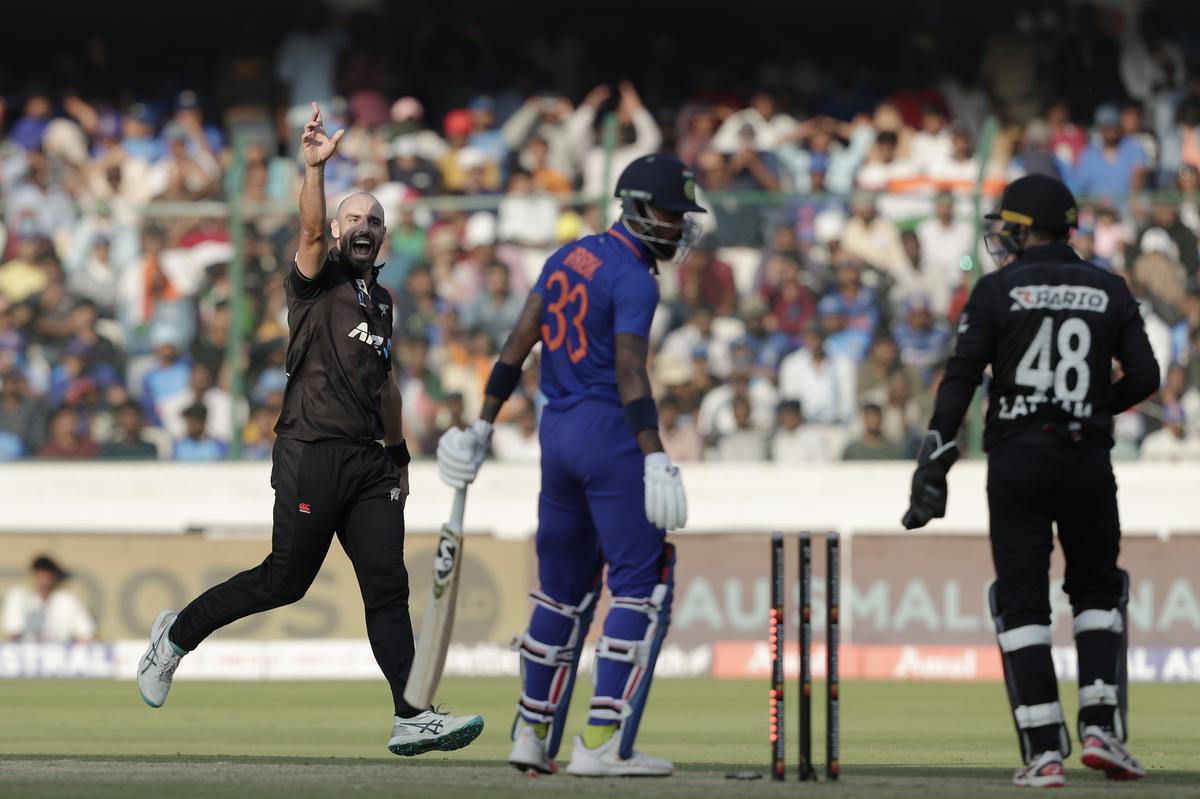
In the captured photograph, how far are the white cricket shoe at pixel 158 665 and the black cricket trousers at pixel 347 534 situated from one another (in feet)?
1.45

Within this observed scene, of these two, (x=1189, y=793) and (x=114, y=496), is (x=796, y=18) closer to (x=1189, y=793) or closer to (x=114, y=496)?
(x=114, y=496)

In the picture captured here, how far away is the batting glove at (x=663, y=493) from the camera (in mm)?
7473

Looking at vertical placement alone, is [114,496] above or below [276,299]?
below

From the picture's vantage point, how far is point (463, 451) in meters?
7.96

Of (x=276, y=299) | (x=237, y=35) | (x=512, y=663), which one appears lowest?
(x=512, y=663)

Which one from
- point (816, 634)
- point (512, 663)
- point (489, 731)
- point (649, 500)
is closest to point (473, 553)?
point (512, 663)

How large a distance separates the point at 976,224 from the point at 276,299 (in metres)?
6.20

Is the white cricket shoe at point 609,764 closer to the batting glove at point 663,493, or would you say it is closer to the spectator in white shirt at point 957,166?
the batting glove at point 663,493

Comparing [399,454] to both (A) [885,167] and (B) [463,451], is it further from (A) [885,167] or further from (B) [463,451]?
(A) [885,167]

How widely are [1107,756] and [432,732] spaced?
2.76 metres

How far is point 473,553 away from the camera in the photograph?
1661cm

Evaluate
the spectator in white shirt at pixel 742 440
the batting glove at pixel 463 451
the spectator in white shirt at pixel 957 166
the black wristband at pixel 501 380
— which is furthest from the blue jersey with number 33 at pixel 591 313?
the spectator in white shirt at pixel 957 166

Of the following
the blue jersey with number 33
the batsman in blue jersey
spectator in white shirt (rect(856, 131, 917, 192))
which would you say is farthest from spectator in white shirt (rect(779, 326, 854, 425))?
the blue jersey with number 33

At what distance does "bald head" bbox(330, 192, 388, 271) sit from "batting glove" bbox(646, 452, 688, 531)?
1957 mm
